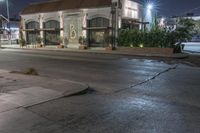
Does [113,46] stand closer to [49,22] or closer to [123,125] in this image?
[49,22]

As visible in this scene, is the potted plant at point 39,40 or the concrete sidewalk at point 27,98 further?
the potted plant at point 39,40

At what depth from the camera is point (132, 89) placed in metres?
8.97

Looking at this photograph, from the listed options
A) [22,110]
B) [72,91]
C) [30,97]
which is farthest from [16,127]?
[72,91]

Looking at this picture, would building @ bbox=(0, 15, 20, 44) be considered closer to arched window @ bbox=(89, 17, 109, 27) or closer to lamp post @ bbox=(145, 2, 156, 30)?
arched window @ bbox=(89, 17, 109, 27)

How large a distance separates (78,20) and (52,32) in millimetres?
5770

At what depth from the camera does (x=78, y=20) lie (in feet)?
110

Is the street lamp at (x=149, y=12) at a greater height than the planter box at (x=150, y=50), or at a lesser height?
greater

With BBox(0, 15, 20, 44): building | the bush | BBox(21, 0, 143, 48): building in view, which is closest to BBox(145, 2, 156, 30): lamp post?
BBox(21, 0, 143, 48): building

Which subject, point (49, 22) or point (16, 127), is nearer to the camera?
point (16, 127)

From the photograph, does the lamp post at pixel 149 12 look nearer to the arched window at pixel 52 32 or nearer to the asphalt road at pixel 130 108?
the arched window at pixel 52 32

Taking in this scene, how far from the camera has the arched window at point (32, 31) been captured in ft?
129

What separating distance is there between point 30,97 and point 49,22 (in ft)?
103

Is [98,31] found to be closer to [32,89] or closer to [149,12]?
[149,12]

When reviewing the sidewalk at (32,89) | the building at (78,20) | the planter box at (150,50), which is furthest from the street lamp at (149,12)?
the sidewalk at (32,89)
